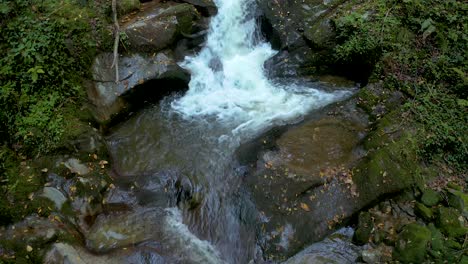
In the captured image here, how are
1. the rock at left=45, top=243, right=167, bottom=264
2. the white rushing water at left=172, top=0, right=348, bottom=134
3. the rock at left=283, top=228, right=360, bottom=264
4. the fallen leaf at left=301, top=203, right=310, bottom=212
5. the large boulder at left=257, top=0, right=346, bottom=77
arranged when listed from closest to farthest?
the rock at left=45, top=243, right=167, bottom=264
the rock at left=283, top=228, right=360, bottom=264
the fallen leaf at left=301, top=203, right=310, bottom=212
the white rushing water at left=172, top=0, right=348, bottom=134
the large boulder at left=257, top=0, right=346, bottom=77

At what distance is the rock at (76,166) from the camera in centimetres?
621

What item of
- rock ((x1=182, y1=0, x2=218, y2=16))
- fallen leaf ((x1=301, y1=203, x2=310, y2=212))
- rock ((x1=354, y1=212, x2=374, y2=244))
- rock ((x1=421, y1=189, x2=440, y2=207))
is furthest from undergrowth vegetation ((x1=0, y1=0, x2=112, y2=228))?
rock ((x1=421, y1=189, x2=440, y2=207))

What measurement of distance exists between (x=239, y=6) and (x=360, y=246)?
22.8ft

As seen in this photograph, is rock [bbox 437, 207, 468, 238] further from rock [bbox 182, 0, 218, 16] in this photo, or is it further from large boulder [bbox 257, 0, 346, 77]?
rock [bbox 182, 0, 218, 16]

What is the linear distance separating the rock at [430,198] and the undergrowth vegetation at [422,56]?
80 cm

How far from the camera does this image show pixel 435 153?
6402 millimetres

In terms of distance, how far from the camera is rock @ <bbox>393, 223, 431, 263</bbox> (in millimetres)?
5027

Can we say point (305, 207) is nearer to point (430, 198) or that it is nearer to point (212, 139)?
point (430, 198)

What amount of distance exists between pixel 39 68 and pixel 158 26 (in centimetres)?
282

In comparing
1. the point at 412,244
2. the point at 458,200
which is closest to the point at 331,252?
the point at 412,244

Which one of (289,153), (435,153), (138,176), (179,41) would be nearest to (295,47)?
(179,41)

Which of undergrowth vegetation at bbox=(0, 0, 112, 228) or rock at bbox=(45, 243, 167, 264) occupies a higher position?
undergrowth vegetation at bbox=(0, 0, 112, 228)

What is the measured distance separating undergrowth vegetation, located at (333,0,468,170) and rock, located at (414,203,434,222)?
1071mm

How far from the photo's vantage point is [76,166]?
248 inches
